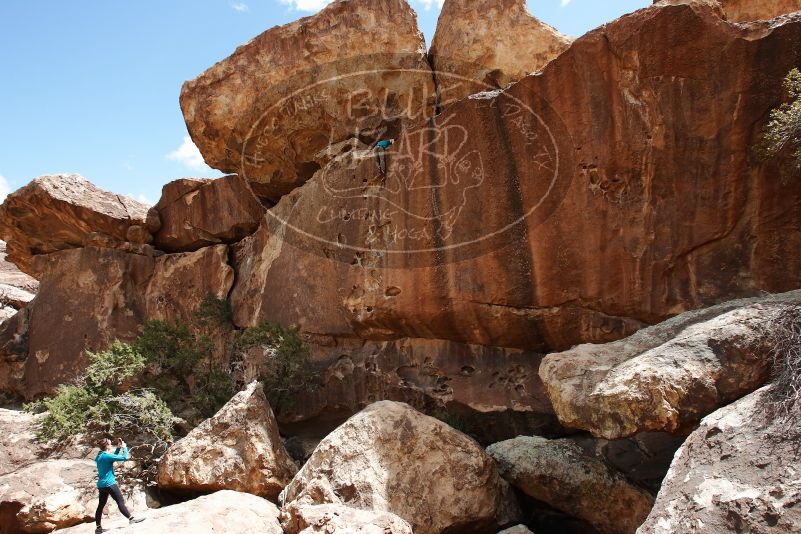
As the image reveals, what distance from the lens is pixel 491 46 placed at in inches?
465

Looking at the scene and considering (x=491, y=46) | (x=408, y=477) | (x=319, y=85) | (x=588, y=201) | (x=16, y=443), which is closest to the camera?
A: (x=408, y=477)

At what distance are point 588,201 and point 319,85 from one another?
21.7 feet

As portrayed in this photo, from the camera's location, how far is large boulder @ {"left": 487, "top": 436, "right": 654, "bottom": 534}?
6.40 metres

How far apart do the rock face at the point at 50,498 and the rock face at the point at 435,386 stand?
2.91m

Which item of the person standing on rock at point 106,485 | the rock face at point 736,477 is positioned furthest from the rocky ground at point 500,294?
the person standing on rock at point 106,485

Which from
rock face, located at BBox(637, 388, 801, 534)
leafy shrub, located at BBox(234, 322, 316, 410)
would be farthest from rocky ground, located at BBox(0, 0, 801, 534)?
leafy shrub, located at BBox(234, 322, 316, 410)

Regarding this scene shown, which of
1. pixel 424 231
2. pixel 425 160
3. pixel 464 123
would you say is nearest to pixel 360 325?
pixel 424 231

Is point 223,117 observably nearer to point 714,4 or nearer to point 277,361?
point 277,361

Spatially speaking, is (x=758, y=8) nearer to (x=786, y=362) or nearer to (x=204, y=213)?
(x=786, y=362)

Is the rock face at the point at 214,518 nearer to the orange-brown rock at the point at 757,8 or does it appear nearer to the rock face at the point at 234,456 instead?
the rock face at the point at 234,456

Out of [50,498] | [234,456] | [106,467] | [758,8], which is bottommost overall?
[50,498]

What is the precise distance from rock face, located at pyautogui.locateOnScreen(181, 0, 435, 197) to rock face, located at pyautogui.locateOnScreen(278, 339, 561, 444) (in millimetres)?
4713

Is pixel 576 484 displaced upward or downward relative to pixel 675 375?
downward

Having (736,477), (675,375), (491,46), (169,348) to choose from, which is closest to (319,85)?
(491,46)
